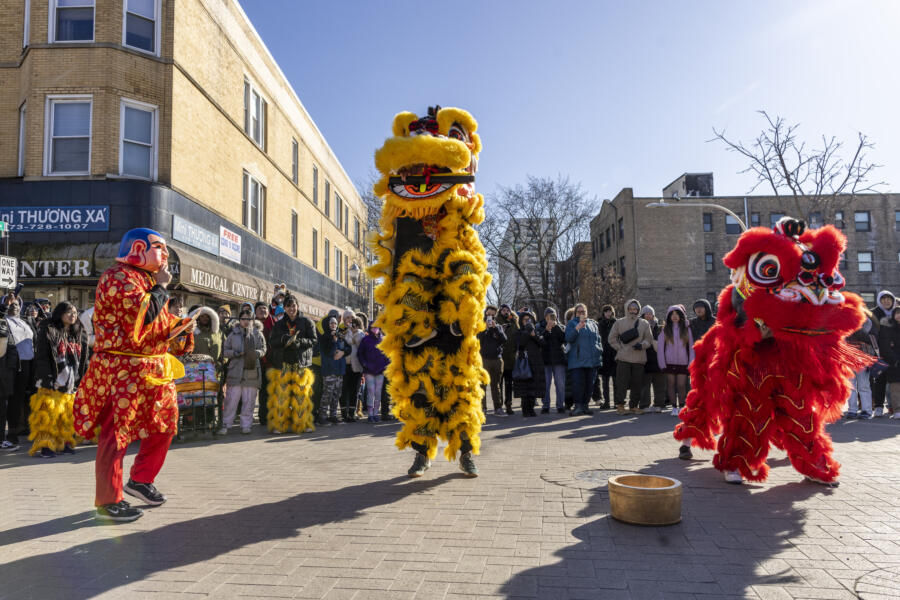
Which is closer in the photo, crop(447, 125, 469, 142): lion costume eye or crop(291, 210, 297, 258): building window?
crop(447, 125, 469, 142): lion costume eye

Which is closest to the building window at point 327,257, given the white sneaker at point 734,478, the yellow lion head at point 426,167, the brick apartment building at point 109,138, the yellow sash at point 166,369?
the brick apartment building at point 109,138

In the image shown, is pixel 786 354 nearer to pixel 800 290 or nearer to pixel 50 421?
pixel 800 290

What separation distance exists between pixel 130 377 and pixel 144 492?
2.99 ft

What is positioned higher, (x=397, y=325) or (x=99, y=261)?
(x=99, y=261)

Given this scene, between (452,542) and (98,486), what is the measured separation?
2628 millimetres

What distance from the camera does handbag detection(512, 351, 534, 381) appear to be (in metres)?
11.2

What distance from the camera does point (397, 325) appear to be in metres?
5.56

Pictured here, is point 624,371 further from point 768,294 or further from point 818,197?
point 818,197

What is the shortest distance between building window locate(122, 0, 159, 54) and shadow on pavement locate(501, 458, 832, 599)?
1594 centimetres

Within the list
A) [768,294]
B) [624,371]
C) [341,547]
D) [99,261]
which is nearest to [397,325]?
[341,547]

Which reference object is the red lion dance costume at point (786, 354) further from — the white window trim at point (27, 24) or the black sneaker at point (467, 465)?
the white window trim at point (27, 24)

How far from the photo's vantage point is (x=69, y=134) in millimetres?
15023

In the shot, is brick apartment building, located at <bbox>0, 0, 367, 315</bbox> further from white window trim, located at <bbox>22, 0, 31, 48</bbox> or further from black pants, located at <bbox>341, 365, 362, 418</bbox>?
black pants, located at <bbox>341, 365, 362, 418</bbox>

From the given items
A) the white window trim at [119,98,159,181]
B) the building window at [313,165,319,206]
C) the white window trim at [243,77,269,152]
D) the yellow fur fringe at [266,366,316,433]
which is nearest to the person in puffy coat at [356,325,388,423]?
the yellow fur fringe at [266,366,316,433]
